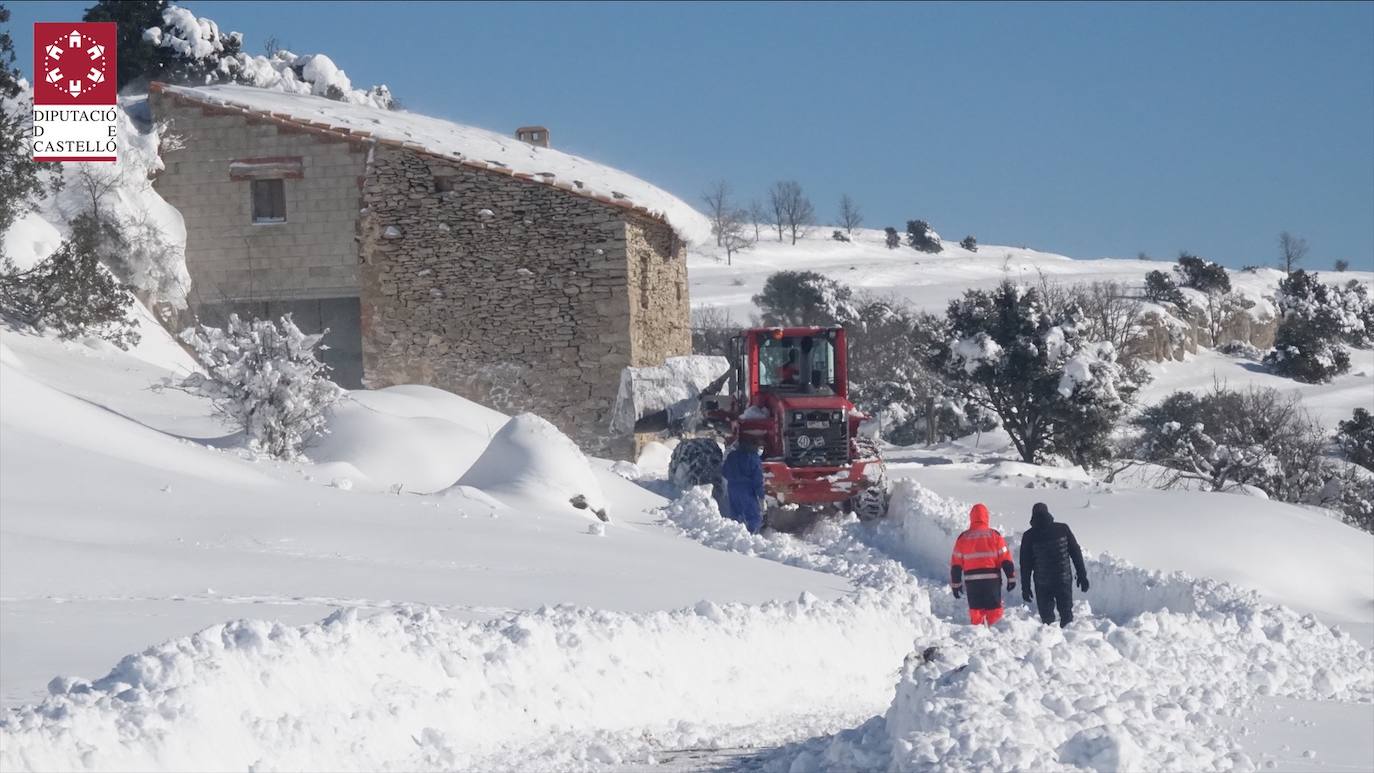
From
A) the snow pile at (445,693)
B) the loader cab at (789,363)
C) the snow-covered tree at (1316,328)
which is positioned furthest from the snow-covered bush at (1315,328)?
the snow pile at (445,693)

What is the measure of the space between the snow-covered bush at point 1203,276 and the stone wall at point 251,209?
4762 centimetres

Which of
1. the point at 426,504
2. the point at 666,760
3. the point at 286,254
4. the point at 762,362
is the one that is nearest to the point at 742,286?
the point at 286,254

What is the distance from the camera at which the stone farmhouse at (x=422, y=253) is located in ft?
79.0

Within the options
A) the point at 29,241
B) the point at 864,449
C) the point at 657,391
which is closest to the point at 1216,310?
the point at 657,391

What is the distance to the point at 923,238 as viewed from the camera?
299 ft

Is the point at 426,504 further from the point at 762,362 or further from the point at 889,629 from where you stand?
the point at 762,362

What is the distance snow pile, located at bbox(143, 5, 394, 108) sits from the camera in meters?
34.7

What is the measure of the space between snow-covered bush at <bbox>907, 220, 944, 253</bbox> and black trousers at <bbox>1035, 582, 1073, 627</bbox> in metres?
78.7

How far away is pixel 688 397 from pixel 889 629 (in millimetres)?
11954

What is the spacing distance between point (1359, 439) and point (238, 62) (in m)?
28.5

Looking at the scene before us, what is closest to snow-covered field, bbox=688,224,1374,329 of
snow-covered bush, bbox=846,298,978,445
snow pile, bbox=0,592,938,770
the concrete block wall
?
snow-covered bush, bbox=846,298,978,445

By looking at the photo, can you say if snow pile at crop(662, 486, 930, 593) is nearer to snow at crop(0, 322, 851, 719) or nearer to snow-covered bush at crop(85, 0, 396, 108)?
snow at crop(0, 322, 851, 719)

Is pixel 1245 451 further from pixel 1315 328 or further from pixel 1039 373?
pixel 1315 328

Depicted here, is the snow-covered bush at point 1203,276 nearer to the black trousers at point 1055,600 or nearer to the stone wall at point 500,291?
the stone wall at point 500,291
